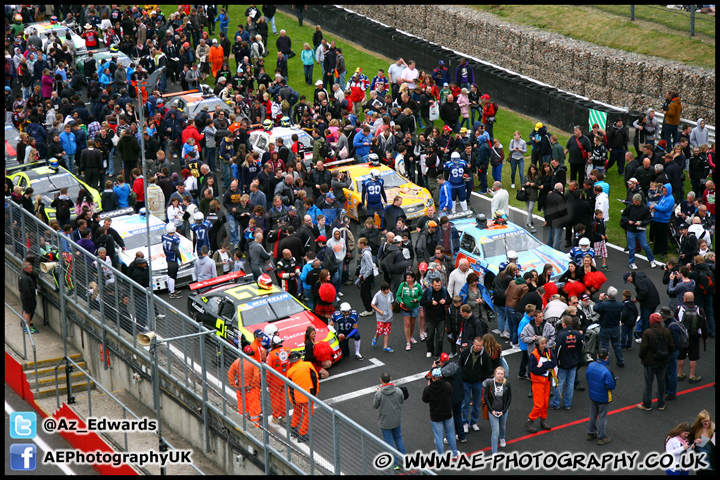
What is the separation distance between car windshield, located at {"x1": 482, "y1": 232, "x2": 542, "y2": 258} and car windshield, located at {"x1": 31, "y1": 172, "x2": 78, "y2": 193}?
10966 mm

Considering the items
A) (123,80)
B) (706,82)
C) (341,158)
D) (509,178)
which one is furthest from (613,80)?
(123,80)

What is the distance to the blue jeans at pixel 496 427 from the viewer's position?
49.1 feet

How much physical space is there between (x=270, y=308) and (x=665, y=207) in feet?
31.2

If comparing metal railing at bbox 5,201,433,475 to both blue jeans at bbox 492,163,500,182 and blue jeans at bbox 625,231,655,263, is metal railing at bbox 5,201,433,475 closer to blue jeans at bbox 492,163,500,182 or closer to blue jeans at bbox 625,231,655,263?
blue jeans at bbox 625,231,655,263

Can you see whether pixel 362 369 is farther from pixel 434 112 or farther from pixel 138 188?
pixel 434 112

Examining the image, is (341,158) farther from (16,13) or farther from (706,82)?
(16,13)

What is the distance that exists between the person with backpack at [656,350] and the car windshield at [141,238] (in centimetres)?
1109

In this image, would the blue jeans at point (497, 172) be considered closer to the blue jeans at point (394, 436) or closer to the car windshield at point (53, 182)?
the car windshield at point (53, 182)

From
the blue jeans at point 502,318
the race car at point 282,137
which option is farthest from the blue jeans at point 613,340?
the race car at point 282,137

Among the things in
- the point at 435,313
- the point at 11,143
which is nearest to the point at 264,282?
the point at 435,313

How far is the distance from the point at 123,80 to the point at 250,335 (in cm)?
1844

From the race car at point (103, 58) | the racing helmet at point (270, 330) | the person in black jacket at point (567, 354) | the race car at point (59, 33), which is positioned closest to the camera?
the person in black jacket at point (567, 354)

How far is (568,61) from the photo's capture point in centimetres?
3334

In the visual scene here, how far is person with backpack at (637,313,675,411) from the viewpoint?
52.2ft
